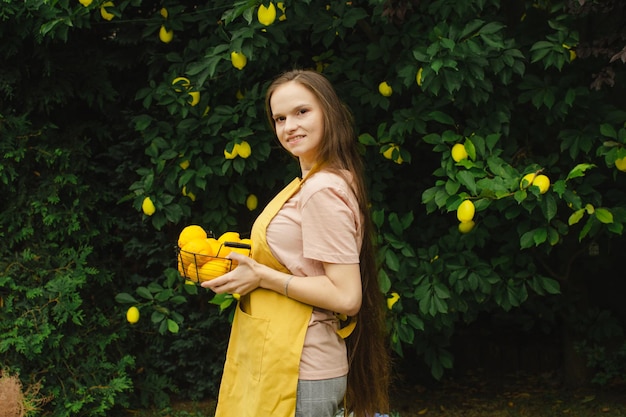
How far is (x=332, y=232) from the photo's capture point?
1.78 meters

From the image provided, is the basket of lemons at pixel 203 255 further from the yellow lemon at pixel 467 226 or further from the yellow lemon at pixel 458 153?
the yellow lemon at pixel 467 226

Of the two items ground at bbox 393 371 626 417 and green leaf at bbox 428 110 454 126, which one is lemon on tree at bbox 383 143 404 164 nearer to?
green leaf at bbox 428 110 454 126

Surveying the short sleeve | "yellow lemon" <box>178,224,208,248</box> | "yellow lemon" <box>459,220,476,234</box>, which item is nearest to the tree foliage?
"yellow lemon" <box>459,220,476,234</box>

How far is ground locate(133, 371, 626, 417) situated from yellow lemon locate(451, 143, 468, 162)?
162 cm

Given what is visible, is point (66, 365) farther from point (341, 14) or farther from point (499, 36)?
point (499, 36)

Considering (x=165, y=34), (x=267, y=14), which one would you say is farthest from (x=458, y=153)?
(x=165, y=34)

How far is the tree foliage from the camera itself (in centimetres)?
318

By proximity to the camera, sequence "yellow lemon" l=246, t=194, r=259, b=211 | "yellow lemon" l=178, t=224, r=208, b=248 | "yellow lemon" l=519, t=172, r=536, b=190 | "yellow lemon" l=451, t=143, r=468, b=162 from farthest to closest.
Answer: "yellow lemon" l=246, t=194, r=259, b=211 → "yellow lemon" l=451, t=143, r=468, b=162 → "yellow lemon" l=519, t=172, r=536, b=190 → "yellow lemon" l=178, t=224, r=208, b=248

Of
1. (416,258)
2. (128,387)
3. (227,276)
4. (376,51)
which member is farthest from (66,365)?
(227,276)

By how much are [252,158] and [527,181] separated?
1.35m

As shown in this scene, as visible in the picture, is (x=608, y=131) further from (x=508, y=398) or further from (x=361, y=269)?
(x=508, y=398)

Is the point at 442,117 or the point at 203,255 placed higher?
the point at 442,117

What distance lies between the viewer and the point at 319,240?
1.77 m

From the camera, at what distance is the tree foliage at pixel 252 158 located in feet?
10.4
